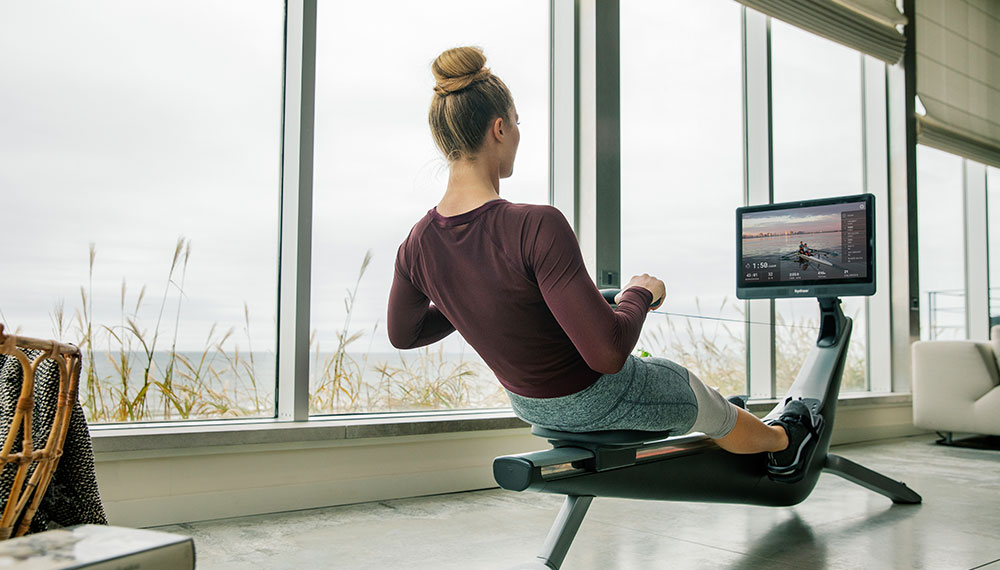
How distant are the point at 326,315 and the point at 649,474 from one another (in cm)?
145

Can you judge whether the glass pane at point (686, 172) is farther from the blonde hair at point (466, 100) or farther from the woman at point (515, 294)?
the blonde hair at point (466, 100)

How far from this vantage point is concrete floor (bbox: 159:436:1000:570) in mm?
1961

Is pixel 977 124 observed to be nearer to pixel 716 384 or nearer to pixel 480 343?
pixel 716 384

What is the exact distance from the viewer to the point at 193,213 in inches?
103

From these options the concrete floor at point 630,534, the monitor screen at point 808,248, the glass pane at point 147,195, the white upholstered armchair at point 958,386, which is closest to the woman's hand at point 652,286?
the concrete floor at point 630,534

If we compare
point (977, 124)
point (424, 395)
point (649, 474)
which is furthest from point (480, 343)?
point (977, 124)

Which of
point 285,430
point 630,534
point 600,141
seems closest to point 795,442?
point 630,534

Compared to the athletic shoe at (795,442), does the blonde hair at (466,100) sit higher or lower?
higher

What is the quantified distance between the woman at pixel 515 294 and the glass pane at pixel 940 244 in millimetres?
4395

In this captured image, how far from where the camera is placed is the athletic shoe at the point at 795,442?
6.97ft

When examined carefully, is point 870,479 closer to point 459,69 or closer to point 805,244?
point 805,244

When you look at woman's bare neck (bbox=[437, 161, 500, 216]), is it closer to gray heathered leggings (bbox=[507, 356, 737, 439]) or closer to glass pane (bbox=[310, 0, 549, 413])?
gray heathered leggings (bbox=[507, 356, 737, 439])

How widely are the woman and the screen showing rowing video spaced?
2.78 feet

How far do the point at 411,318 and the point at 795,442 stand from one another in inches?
45.2
